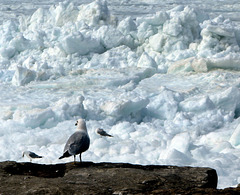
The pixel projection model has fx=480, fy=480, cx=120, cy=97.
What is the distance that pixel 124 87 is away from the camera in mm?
8609

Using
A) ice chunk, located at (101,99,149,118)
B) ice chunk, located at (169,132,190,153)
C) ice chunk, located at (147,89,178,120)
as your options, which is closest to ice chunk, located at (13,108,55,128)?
ice chunk, located at (101,99,149,118)

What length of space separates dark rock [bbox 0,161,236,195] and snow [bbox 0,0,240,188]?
2.15m

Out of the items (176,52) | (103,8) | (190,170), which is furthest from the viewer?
(103,8)

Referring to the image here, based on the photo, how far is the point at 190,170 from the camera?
3.13m

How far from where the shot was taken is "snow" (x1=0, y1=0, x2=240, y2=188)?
612cm

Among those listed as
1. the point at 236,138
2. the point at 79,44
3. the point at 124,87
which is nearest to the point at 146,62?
the point at 124,87

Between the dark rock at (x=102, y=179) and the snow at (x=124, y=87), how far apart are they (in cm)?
215

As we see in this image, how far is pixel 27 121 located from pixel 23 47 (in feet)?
14.5

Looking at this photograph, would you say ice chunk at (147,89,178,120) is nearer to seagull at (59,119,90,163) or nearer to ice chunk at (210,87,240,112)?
ice chunk at (210,87,240,112)

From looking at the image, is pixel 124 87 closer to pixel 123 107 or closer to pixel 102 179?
pixel 123 107

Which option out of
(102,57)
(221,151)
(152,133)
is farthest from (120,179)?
(102,57)

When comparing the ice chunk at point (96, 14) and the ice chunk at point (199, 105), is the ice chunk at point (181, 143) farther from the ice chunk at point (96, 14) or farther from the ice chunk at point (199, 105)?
the ice chunk at point (96, 14)

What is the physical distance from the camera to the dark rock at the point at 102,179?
8.36 feet

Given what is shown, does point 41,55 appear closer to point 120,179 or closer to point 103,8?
point 103,8
